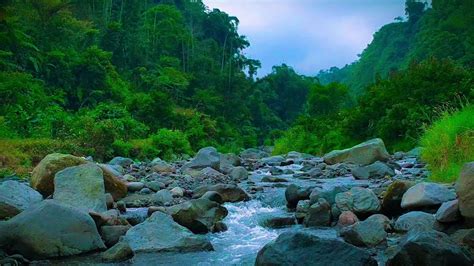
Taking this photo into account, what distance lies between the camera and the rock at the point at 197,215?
7.80 m

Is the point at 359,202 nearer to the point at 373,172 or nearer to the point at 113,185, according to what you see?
the point at 113,185

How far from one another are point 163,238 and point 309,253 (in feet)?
8.11

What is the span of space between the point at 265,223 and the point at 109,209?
2678 millimetres

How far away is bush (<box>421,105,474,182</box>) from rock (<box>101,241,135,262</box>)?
5.78m

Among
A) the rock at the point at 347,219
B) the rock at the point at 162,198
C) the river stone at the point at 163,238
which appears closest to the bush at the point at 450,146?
the rock at the point at 347,219

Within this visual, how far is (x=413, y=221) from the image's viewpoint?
7.25m

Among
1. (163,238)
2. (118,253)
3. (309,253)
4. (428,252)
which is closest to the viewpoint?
(428,252)

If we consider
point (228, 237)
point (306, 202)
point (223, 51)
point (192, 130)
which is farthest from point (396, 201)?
point (223, 51)

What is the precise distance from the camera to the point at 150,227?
7.11 meters

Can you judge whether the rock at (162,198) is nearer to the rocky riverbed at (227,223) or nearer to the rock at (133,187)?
the rocky riverbed at (227,223)

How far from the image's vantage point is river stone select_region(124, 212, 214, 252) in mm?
6832

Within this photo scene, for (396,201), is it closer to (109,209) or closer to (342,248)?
(342,248)

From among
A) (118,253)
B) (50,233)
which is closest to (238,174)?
(118,253)

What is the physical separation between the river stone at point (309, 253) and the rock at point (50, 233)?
2.51 m
